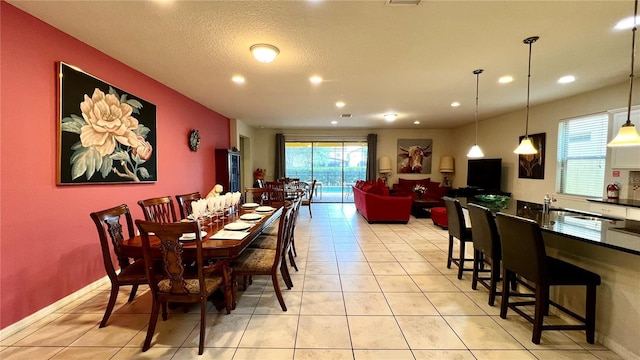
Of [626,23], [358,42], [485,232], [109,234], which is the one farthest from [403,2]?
[109,234]

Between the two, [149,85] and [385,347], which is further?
[149,85]

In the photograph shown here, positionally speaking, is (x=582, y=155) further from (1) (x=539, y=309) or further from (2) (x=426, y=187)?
(1) (x=539, y=309)

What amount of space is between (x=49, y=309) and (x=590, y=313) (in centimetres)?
442

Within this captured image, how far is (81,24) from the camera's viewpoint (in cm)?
232

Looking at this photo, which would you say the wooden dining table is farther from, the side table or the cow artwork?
the cow artwork

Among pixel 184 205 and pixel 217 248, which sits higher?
pixel 184 205

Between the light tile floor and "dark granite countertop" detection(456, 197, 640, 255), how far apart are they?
2.79ft

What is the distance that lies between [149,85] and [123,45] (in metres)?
1.03

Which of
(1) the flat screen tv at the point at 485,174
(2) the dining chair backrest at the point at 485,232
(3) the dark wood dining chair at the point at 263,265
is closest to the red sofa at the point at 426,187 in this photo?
(1) the flat screen tv at the point at 485,174

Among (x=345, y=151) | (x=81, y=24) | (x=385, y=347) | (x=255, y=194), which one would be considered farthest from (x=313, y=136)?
(x=385, y=347)

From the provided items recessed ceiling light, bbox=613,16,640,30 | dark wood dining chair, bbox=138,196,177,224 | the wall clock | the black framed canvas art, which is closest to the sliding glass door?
the wall clock

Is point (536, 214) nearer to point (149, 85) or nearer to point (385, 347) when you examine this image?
point (385, 347)

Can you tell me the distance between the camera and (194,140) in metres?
4.89

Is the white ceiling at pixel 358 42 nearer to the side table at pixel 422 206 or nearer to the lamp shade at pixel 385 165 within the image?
the side table at pixel 422 206
